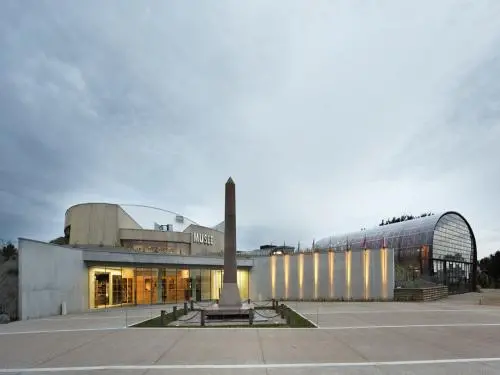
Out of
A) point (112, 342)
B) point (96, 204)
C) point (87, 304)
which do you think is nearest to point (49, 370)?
point (112, 342)

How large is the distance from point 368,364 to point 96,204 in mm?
44954

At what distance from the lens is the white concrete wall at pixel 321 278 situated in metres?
39.3

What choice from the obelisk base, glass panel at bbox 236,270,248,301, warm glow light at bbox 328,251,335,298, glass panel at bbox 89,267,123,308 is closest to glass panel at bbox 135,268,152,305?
glass panel at bbox 89,267,123,308

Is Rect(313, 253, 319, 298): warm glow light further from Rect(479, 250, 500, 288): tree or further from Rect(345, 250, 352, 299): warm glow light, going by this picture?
Rect(479, 250, 500, 288): tree

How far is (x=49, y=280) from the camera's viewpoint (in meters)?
28.0

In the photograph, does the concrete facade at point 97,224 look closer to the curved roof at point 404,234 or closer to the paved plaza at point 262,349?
the curved roof at point 404,234

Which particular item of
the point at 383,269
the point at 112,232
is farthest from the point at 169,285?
the point at 383,269

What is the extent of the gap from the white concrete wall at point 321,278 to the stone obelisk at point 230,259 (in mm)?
14444

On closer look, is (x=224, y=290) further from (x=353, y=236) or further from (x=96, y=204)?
(x=353, y=236)

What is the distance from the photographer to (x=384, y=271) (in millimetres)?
39250

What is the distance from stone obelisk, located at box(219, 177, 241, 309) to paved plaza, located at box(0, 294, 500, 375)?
28.6 ft

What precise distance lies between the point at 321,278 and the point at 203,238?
23523 mm

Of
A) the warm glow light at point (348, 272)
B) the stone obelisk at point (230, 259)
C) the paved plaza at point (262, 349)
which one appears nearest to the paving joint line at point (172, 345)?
the paved plaza at point (262, 349)

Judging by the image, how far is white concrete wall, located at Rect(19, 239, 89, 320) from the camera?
25547 millimetres
